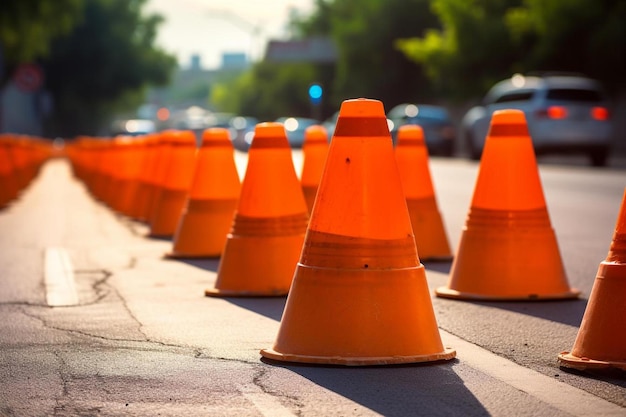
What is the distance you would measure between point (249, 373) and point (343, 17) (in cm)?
8304

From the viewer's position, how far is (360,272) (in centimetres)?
580

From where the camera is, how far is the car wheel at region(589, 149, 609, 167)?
2895cm

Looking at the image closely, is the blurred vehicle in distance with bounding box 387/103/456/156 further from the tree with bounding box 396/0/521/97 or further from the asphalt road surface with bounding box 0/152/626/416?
the asphalt road surface with bounding box 0/152/626/416

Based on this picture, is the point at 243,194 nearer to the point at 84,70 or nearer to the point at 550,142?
the point at 550,142

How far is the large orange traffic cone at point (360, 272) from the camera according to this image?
5.73 metres

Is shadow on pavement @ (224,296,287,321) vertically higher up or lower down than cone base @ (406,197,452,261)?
lower down

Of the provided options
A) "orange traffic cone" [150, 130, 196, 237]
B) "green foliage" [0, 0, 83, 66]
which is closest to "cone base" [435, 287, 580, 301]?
"orange traffic cone" [150, 130, 196, 237]

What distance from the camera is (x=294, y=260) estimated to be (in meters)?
8.25

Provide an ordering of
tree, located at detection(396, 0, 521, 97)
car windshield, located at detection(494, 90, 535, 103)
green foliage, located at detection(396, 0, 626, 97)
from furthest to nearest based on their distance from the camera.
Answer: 1. tree, located at detection(396, 0, 521, 97)
2. green foliage, located at detection(396, 0, 626, 97)
3. car windshield, located at detection(494, 90, 535, 103)

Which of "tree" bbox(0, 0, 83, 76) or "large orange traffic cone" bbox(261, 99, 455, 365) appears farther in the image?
"tree" bbox(0, 0, 83, 76)

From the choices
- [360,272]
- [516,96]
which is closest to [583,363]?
[360,272]

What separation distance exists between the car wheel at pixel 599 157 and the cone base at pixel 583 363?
23.7m

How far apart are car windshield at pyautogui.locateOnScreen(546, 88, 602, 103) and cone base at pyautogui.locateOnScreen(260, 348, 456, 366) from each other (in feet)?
79.0

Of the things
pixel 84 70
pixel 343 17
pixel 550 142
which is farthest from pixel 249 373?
pixel 343 17
